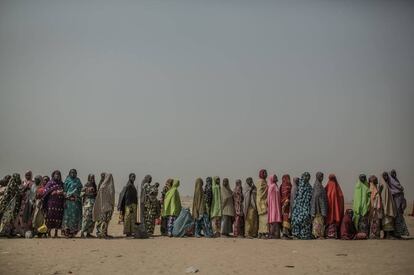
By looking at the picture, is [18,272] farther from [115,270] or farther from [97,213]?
[97,213]

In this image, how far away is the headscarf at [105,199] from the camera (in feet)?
41.8

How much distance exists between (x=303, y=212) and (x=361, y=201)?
1871 millimetres

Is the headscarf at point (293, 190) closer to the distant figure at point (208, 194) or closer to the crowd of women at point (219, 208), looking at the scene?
the crowd of women at point (219, 208)

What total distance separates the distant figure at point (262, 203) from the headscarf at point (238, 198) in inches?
21.8

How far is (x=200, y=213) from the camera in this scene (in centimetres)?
1361

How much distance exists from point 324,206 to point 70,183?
7.45 metres

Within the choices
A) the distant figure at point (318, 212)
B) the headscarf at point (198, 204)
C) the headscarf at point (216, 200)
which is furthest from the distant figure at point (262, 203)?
the headscarf at point (198, 204)

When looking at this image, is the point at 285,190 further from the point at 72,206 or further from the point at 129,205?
the point at 72,206

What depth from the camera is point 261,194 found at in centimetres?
1334

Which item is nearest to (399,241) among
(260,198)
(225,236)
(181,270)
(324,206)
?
(324,206)

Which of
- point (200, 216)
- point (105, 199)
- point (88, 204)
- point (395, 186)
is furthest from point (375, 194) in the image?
point (88, 204)

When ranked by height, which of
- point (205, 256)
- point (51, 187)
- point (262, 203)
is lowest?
point (205, 256)

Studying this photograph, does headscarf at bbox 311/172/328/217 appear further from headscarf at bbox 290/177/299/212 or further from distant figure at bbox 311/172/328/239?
headscarf at bbox 290/177/299/212

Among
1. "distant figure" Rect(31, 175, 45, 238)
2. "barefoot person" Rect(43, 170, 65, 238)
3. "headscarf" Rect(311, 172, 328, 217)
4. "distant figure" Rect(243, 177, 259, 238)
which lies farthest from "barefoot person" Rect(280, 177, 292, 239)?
"distant figure" Rect(31, 175, 45, 238)
